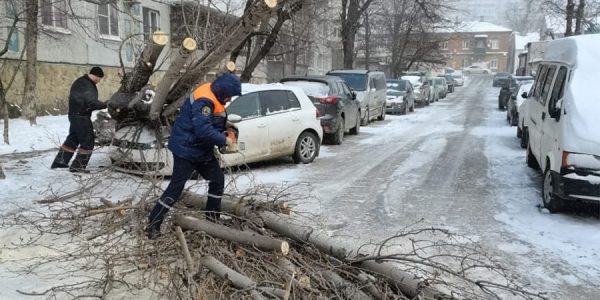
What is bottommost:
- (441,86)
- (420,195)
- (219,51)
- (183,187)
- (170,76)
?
(420,195)

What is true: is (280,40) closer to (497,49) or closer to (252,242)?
(252,242)

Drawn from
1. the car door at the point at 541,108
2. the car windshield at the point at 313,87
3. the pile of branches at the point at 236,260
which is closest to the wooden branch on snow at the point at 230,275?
the pile of branches at the point at 236,260

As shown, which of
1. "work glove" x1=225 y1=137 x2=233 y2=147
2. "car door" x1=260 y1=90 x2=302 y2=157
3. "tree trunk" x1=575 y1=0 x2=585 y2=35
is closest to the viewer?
"work glove" x1=225 y1=137 x2=233 y2=147

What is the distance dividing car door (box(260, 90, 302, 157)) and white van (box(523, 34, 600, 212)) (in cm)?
421

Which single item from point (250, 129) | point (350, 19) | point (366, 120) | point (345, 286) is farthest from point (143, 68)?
point (350, 19)

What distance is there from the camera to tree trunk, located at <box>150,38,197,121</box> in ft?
19.6

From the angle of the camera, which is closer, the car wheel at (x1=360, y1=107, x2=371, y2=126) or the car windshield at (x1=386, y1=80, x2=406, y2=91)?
the car wheel at (x1=360, y1=107, x2=371, y2=126)

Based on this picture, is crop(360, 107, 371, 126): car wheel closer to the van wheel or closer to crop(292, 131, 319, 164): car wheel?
crop(292, 131, 319, 164): car wheel

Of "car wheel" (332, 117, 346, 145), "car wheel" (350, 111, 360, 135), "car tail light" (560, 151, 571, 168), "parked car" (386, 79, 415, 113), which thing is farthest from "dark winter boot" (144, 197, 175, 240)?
"parked car" (386, 79, 415, 113)

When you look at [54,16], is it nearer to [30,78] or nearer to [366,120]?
[30,78]

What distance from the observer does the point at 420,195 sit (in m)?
7.47

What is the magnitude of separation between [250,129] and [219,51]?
2.31 m

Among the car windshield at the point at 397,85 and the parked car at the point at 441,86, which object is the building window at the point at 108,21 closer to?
the car windshield at the point at 397,85

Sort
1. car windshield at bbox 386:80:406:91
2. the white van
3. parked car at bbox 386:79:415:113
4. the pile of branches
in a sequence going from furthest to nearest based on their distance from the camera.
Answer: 1. car windshield at bbox 386:80:406:91
2. parked car at bbox 386:79:415:113
3. the white van
4. the pile of branches
